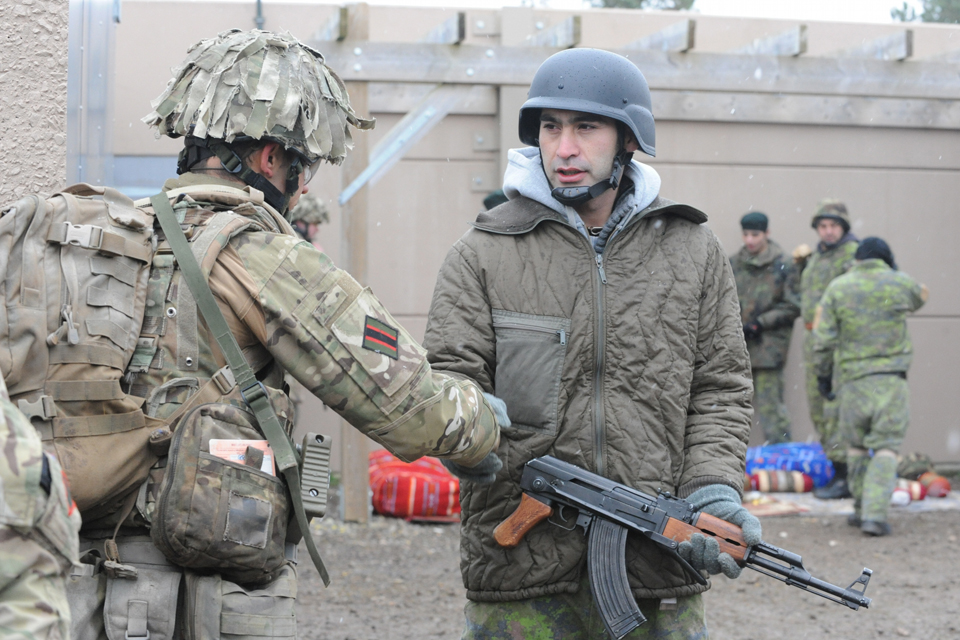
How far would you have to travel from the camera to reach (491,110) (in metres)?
8.34

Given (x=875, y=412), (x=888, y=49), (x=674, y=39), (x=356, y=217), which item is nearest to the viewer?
(x=356, y=217)

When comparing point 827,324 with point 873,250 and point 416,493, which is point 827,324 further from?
point 416,493

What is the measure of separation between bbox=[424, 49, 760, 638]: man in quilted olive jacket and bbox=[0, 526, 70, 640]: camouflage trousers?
4.15ft

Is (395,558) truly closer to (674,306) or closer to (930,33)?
(674,306)

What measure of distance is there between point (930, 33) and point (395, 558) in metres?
7.07

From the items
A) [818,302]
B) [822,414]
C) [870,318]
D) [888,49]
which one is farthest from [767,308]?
[888,49]

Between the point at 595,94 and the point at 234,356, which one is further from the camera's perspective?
the point at 595,94

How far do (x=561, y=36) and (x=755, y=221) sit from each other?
7.79ft

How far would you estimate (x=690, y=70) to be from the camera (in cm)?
704

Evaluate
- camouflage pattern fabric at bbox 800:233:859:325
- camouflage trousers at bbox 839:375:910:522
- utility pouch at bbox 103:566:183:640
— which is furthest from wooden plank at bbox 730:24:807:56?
utility pouch at bbox 103:566:183:640

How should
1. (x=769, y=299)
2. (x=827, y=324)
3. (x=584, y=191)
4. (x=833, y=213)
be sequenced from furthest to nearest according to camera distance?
(x=769, y=299) → (x=833, y=213) → (x=827, y=324) → (x=584, y=191)

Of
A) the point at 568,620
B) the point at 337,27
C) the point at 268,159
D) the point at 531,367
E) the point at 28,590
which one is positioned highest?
the point at 337,27

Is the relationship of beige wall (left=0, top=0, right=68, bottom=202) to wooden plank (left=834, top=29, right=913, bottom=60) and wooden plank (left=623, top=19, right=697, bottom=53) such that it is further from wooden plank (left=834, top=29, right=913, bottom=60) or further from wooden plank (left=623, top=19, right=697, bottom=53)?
wooden plank (left=834, top=29, right=913, bottom=60)

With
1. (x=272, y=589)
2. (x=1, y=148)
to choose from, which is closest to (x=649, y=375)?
(x=272, y=589)
